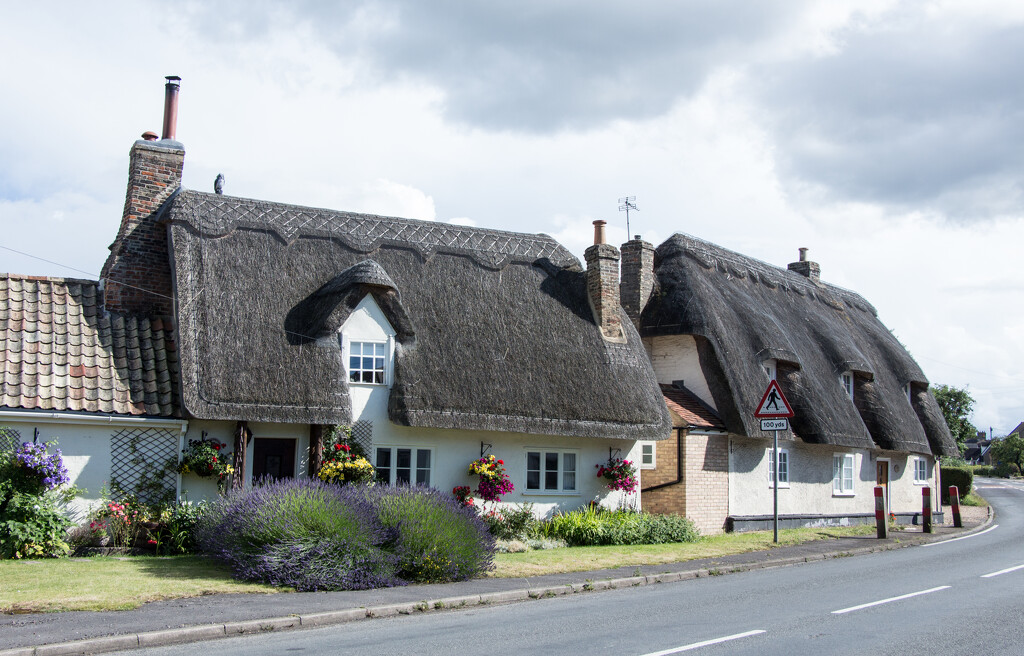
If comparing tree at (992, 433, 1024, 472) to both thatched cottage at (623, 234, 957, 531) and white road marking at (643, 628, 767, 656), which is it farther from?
white road marking at (643, 628, 767, 656)

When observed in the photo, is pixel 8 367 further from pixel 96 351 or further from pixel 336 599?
pixel 336 599

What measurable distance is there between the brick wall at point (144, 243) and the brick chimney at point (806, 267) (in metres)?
23.9

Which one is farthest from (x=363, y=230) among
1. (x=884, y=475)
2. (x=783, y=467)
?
(x=884, y=475)

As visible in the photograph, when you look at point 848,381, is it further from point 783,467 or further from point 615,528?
point 615,528

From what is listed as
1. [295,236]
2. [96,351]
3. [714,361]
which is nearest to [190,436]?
[96,351]

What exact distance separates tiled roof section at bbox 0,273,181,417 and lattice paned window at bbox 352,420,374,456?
11.0 ft

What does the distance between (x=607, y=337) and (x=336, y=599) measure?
38.4 ft

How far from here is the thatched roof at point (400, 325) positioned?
16156 mm

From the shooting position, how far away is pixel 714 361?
22.7 meters

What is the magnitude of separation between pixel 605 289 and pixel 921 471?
17.6 metres

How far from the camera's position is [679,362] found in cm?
2386

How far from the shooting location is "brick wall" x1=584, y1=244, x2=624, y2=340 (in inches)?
834

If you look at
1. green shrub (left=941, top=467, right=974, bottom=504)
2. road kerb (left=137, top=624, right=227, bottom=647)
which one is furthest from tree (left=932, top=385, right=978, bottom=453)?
road kerb (left=137, top=624, right=227, bottom=647)

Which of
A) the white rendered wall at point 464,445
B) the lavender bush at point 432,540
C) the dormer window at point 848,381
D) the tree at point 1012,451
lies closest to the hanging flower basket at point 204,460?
the white rendered wall at point 464,445
